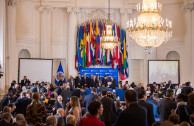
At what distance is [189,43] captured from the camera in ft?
58.4

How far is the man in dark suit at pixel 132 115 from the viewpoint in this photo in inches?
147

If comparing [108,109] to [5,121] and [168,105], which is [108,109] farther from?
[5,121]

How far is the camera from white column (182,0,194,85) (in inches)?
688

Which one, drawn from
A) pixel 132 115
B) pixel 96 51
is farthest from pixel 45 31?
pixel 132 115

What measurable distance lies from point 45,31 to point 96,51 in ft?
12.4

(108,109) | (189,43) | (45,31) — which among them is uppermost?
(45,31)

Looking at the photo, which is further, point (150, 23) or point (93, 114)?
point (150, 23)

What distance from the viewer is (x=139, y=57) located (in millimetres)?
19781

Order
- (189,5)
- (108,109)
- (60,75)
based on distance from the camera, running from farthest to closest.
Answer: (60,75) < (189,5) < (108,109)

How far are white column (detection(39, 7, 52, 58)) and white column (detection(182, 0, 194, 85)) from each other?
30.1 feet

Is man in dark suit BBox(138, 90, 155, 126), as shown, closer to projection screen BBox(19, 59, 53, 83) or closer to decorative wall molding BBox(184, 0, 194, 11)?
projection screen BBox(19, 59, 53, 83)

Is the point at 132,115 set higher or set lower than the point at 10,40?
lower

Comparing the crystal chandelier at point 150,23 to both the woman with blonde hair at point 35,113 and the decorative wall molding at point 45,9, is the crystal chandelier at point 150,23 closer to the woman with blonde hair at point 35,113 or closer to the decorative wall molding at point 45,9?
the woman with blonde hair at point 35,113

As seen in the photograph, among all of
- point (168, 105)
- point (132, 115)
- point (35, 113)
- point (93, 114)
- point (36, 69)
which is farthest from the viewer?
point (36, 69)
